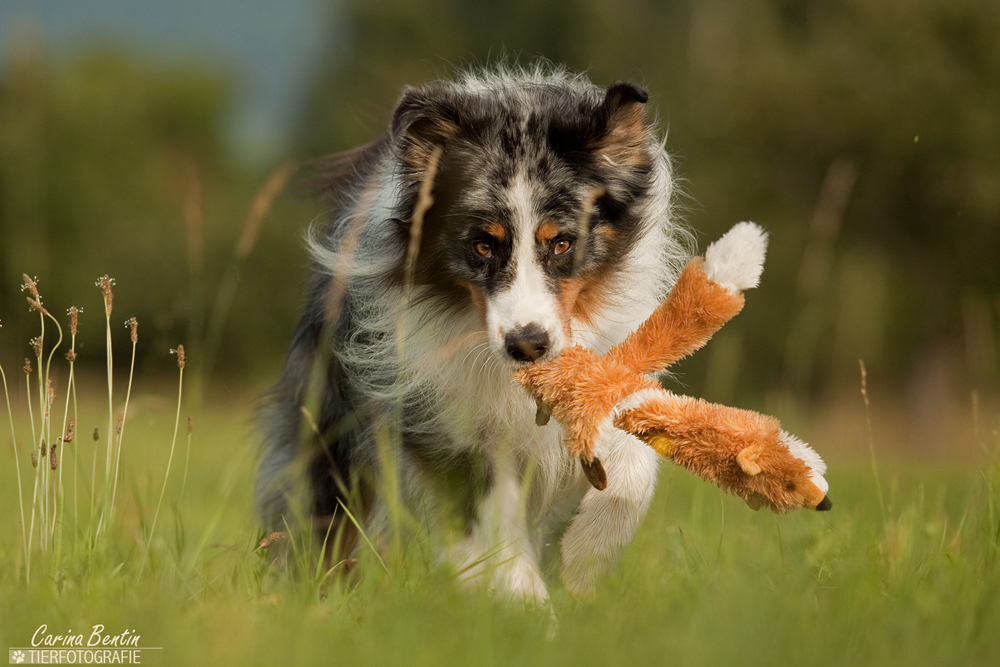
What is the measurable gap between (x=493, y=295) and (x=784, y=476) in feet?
4.10

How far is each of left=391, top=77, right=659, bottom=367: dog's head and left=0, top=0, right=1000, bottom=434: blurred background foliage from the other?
1066 millimetres

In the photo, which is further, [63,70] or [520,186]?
[63,70]

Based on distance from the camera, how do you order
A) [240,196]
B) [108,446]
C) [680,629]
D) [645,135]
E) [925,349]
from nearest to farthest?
[680,629] < [108,446] < [645,135] < [925,349] < [240,196]

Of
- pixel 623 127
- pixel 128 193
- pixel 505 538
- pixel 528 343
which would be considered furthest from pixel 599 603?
pixel 128 193

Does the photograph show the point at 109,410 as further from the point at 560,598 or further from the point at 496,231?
the point at 560,598

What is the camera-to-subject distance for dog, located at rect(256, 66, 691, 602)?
3764 millimetres

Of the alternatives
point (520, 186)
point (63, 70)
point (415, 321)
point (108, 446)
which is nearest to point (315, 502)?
point (415, 321)

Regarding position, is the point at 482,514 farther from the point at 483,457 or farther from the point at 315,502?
the point at 315,502

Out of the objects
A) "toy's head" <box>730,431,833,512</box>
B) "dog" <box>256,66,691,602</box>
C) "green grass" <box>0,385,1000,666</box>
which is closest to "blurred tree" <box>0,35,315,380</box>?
"dog" <box>256,66,691,602</box>

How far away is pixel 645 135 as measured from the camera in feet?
13.9

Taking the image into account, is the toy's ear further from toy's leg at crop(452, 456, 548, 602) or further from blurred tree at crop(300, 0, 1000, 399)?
blurred tree at crop(300, 0, 1000, 399)

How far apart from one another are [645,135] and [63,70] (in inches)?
1315

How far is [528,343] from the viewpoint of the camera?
11.1 feet

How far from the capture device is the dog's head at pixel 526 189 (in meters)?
3.75
